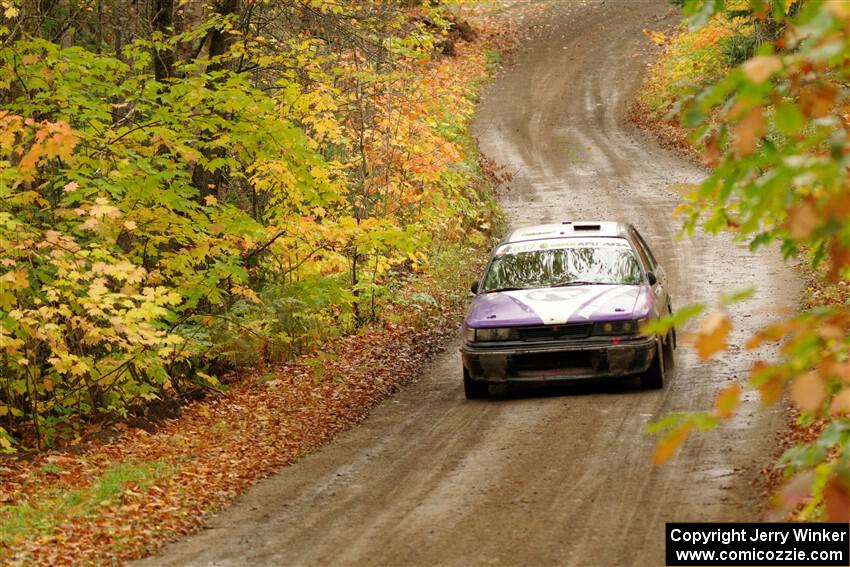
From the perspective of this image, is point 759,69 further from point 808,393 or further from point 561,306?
point 561,306

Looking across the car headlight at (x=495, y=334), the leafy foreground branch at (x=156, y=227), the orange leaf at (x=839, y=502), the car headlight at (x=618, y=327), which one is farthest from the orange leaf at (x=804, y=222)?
the car headlight at (x=495, y=334)

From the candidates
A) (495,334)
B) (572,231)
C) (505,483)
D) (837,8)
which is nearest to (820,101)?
(837,8)

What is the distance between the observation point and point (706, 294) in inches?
661

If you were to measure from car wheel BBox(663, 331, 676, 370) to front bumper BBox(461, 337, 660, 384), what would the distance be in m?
1.07

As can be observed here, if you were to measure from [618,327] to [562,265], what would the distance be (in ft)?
4.95

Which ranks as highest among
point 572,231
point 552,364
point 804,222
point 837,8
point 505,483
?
point 837,8

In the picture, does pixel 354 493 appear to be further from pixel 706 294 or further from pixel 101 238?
pixel 706 294

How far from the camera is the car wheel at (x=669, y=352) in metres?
12.2

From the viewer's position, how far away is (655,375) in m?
11.3

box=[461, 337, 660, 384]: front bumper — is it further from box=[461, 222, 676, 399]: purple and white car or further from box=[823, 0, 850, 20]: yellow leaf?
box=[823, 0, 850, 20]: yellow leaf

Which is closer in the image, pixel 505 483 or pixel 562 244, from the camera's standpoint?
pixel 505 483

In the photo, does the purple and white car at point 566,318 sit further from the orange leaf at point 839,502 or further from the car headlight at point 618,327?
the orange leaf at point 839,502

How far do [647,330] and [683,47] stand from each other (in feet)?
115

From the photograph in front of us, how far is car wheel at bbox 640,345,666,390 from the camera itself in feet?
36.9
